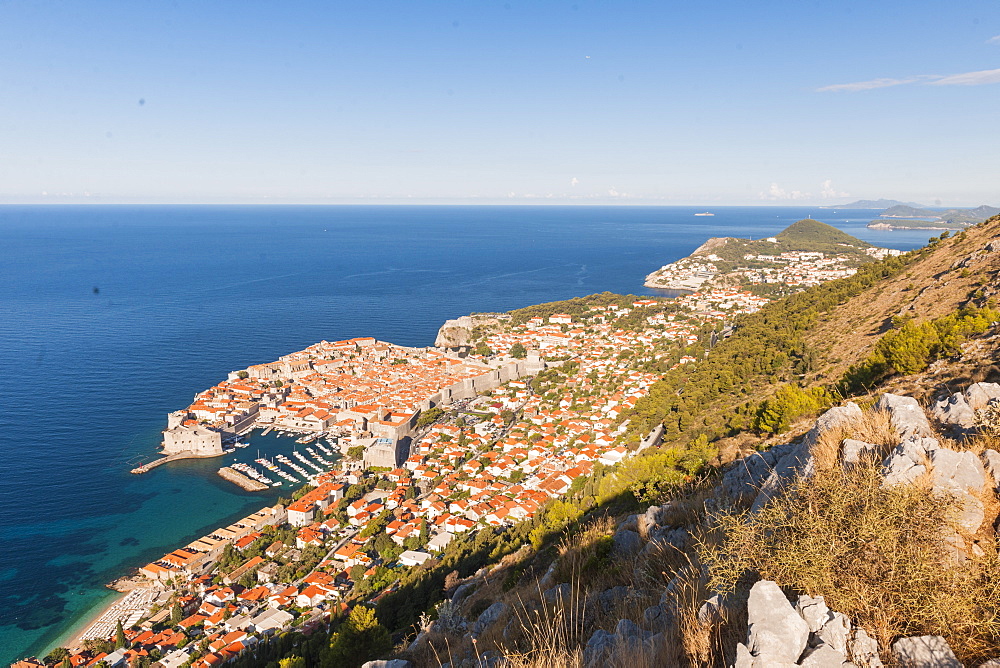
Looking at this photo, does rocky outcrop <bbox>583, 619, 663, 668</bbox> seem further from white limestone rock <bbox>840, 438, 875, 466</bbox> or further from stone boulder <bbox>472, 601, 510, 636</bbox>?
stone boulder <bbox>472, 601, 510, 636</bbox>

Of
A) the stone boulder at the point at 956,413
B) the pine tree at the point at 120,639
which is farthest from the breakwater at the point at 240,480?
the stone boulder at the point at 956,413

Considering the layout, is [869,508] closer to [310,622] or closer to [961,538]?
[961,538]

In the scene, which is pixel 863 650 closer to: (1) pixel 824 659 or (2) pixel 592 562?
(1) pixel 824 659

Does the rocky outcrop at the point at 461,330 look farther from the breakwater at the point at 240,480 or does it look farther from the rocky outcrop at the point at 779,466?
the rocky outcrop at the point at 779,466

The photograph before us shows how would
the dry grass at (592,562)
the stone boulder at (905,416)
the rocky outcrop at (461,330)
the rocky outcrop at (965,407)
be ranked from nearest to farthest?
1. the stone boulder at (905,416)
2. the rocky outcrop at (965,407)
3. the dry grass at (592,562)
4. the rocky outcrop at (461,330)

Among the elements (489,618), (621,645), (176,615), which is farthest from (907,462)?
(176,615)

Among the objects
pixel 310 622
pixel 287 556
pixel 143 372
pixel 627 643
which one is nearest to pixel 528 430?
pixel 287 556
